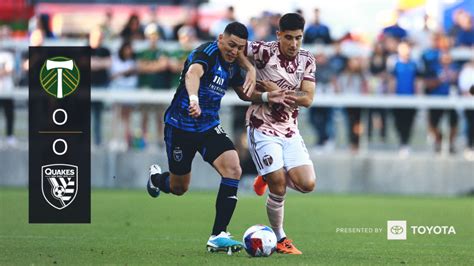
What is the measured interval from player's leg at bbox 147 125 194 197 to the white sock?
0.98 m

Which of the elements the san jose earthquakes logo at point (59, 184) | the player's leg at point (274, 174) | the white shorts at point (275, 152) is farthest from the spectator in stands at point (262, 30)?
the san jose earthquakes logo at point (59, 184)

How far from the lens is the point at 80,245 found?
39.5 ft

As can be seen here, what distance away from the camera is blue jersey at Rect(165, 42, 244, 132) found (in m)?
11.8

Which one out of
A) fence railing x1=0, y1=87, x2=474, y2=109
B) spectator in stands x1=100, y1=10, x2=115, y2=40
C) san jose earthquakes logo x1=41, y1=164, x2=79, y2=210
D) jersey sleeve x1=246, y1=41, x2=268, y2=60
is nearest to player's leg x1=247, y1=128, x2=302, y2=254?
jersey sleeve x1=246, y1=41, x2=268, y2=60

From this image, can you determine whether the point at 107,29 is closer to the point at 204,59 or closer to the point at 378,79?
the point at 378,79

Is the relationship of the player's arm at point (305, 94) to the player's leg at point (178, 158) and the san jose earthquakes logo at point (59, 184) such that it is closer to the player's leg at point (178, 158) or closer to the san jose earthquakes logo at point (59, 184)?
the player's leg at point (178, 158)

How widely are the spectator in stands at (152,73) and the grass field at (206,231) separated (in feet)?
5.26

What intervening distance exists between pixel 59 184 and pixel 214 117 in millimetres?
1741

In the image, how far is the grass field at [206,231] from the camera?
11008mm

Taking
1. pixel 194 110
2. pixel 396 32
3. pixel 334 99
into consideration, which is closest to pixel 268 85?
pixel 194 110

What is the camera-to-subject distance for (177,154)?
1234cm

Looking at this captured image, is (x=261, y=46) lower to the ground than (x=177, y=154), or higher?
higher

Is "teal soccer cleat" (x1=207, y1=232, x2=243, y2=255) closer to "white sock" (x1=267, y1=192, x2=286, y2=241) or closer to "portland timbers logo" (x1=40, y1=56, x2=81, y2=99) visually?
"white sock" (x1=267, y1=192, x2=286, y2=241)

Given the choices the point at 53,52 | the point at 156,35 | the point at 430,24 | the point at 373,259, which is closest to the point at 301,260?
the point at 373,259
